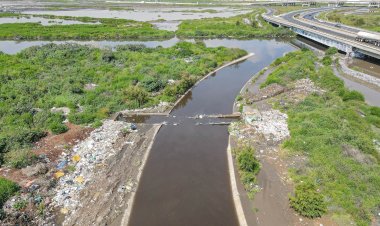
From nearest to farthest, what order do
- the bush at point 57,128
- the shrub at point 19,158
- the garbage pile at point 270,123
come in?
the shrub at point 19,158
the garbage pile at point 270,123
the bush at point 57,128

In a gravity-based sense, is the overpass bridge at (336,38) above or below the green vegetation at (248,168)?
above

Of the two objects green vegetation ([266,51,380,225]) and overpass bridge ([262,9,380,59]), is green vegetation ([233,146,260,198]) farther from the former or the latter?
overpass bridge ([262,9,380,59])

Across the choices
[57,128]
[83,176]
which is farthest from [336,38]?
[83,176]

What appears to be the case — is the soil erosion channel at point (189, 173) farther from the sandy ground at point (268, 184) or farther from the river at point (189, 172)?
the sandy ground at point (268, 184)

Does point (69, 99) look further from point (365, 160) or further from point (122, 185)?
point (365, 160)

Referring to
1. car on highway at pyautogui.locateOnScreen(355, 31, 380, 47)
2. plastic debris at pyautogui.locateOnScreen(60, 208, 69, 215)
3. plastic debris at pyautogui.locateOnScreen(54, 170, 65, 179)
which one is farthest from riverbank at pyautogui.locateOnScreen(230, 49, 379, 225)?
car on highway at pyautogui.locateOnScreen(355, 31, 380, 47)

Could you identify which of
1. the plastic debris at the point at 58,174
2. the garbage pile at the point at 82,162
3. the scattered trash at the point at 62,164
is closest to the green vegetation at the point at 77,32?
the garbage pile at the point at 82,162

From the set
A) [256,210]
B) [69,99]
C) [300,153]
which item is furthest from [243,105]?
[69,99]
